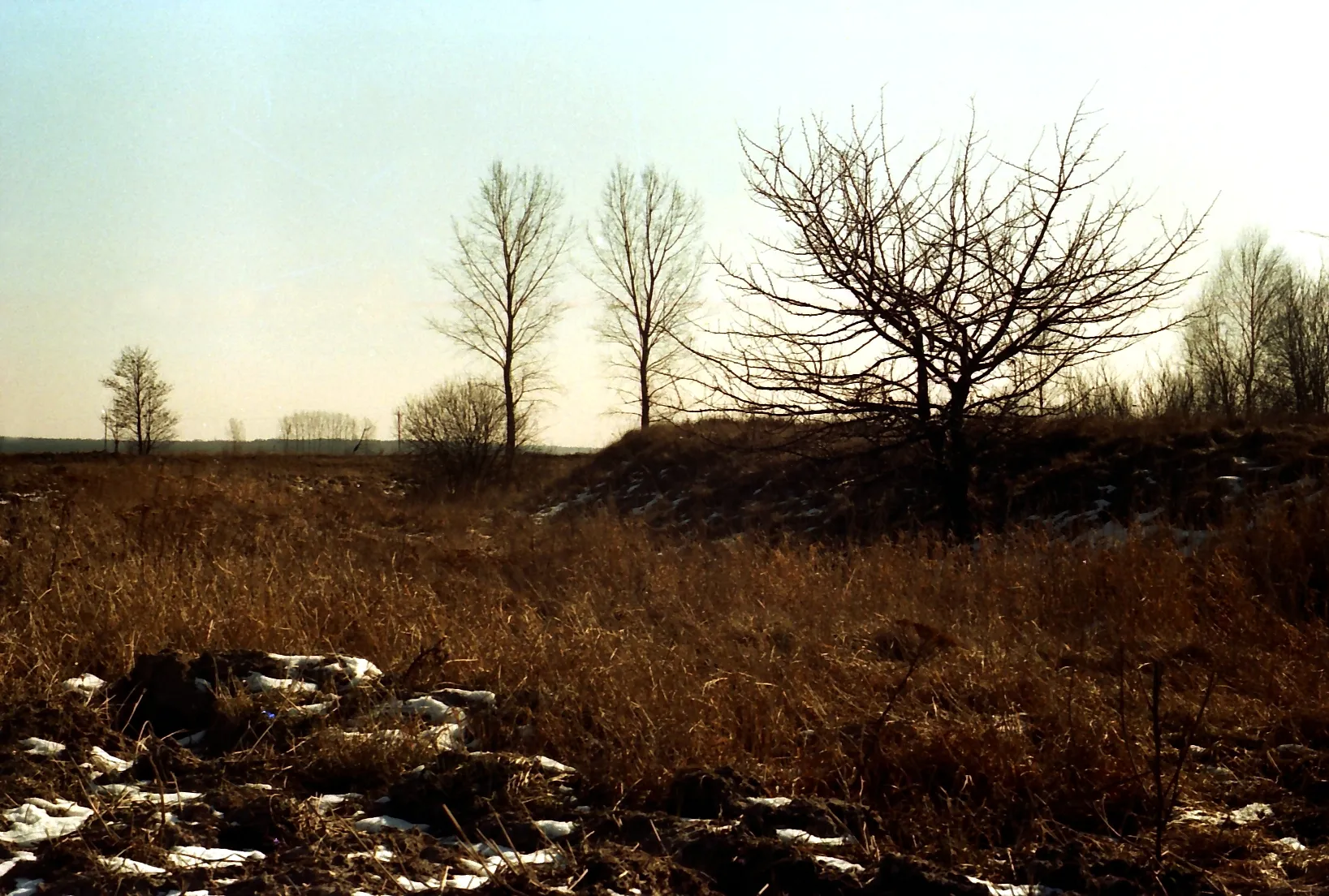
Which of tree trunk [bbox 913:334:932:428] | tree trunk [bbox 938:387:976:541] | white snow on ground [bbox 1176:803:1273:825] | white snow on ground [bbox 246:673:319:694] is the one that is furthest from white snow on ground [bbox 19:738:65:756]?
tree trunk [bbox 938:387:976:541]

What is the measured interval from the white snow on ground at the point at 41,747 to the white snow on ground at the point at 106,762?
0.12 meters

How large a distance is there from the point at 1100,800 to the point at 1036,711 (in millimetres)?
804

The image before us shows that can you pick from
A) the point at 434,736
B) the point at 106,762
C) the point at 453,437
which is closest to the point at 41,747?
the point at 106,762

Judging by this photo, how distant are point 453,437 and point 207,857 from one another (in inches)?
817

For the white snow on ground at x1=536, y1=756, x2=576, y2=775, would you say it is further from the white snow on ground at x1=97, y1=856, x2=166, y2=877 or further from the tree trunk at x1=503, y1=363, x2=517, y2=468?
the tree trunk at x1=503, y1=363, x2=517, y2=468

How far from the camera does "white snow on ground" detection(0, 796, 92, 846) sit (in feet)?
9.19

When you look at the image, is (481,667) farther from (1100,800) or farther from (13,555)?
(13,555)

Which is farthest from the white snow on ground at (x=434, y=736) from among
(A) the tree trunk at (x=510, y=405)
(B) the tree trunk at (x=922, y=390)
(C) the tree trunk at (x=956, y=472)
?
(A) the tree trunk at (x=510, y=405)

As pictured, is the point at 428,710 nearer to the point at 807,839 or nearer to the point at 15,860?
the point at 15,860

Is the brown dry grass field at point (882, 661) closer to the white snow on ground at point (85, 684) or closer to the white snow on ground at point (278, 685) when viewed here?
the white snow on ground at point (85, 684)

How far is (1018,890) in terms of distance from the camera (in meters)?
2.64

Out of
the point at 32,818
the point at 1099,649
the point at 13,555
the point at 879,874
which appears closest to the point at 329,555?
the point at 13,555

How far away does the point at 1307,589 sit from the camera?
6.20 m

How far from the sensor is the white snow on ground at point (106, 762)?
3.41 m
